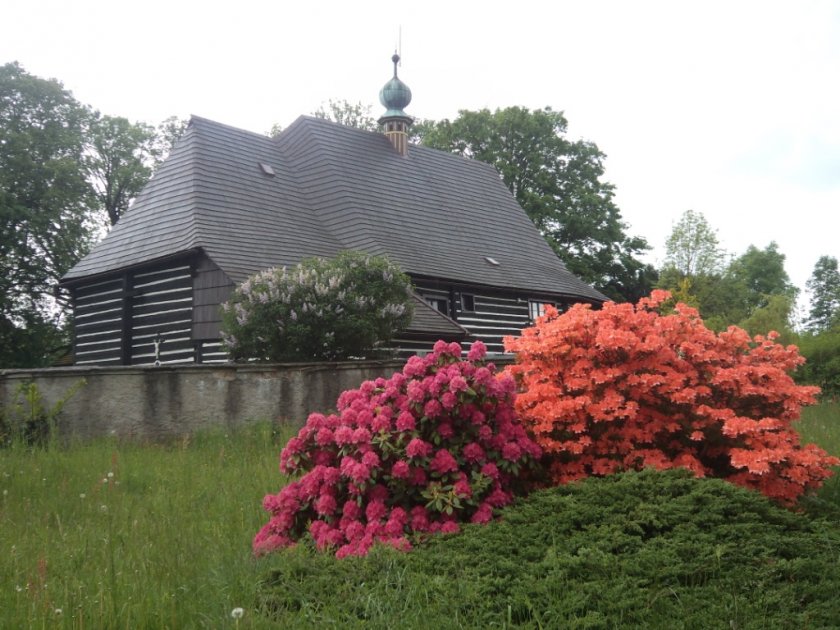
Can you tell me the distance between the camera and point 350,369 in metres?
11.2

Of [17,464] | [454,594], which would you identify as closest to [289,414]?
[17,464]

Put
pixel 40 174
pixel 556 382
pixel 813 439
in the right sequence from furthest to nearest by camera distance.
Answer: pixel 40 174, pixel 813 439, pixel 556 382

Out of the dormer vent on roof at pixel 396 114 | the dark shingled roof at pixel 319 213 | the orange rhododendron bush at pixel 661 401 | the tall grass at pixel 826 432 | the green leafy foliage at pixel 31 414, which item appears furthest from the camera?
the dormer vent on roof at pixel 396 114

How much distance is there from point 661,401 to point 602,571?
2336mm

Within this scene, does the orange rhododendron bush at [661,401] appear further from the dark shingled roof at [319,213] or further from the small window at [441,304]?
the small window at [441,304]

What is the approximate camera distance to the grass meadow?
372 cm

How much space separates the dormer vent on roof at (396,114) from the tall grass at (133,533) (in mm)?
19672

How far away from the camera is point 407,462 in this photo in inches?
199

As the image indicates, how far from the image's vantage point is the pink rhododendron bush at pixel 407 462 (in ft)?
16.3

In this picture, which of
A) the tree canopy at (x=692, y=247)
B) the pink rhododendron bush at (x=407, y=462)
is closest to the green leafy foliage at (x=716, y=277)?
the tree canopy at (x=692, y=247)

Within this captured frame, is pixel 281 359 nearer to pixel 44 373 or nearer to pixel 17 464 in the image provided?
pixel 44 373

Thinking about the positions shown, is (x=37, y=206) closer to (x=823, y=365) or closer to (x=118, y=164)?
(x=118, y=164)

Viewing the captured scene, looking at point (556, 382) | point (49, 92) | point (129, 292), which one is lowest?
point (556, 382)

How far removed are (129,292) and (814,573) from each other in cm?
1824
